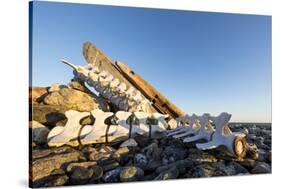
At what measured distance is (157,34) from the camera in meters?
8.76

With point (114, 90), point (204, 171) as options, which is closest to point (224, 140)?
point (204, 171)

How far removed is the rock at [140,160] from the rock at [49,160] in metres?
0.69

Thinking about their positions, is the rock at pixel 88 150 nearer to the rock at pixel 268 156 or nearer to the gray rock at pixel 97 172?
the gray rock at pixel 97 172

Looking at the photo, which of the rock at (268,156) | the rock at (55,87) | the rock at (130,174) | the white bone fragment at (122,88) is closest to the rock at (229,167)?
the rock at (268,156)

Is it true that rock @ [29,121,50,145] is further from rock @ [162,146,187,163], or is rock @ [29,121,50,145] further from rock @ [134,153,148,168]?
rock @ [162,146,187,163]

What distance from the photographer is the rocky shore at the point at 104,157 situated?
7.98 m

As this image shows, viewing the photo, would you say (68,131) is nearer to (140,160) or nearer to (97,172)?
(97,172)

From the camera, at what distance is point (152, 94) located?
8758 mm

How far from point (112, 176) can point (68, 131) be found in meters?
0.75

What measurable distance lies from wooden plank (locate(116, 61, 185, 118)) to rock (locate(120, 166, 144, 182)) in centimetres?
85

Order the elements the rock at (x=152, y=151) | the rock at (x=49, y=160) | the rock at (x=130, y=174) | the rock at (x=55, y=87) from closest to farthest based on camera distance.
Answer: the rock at (x=49, y=160)
the rock at (x=55, y=87)
the rock at (x=130, y=174)
the rock at (x=152, y=151)

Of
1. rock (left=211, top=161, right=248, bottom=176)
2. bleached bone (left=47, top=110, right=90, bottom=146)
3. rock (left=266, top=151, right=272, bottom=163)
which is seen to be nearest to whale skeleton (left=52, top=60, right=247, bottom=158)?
bleached bone (left=47, top=110, right=90, bottom=146)

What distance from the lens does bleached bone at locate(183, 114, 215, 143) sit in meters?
8.97

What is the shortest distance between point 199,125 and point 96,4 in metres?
2.01
